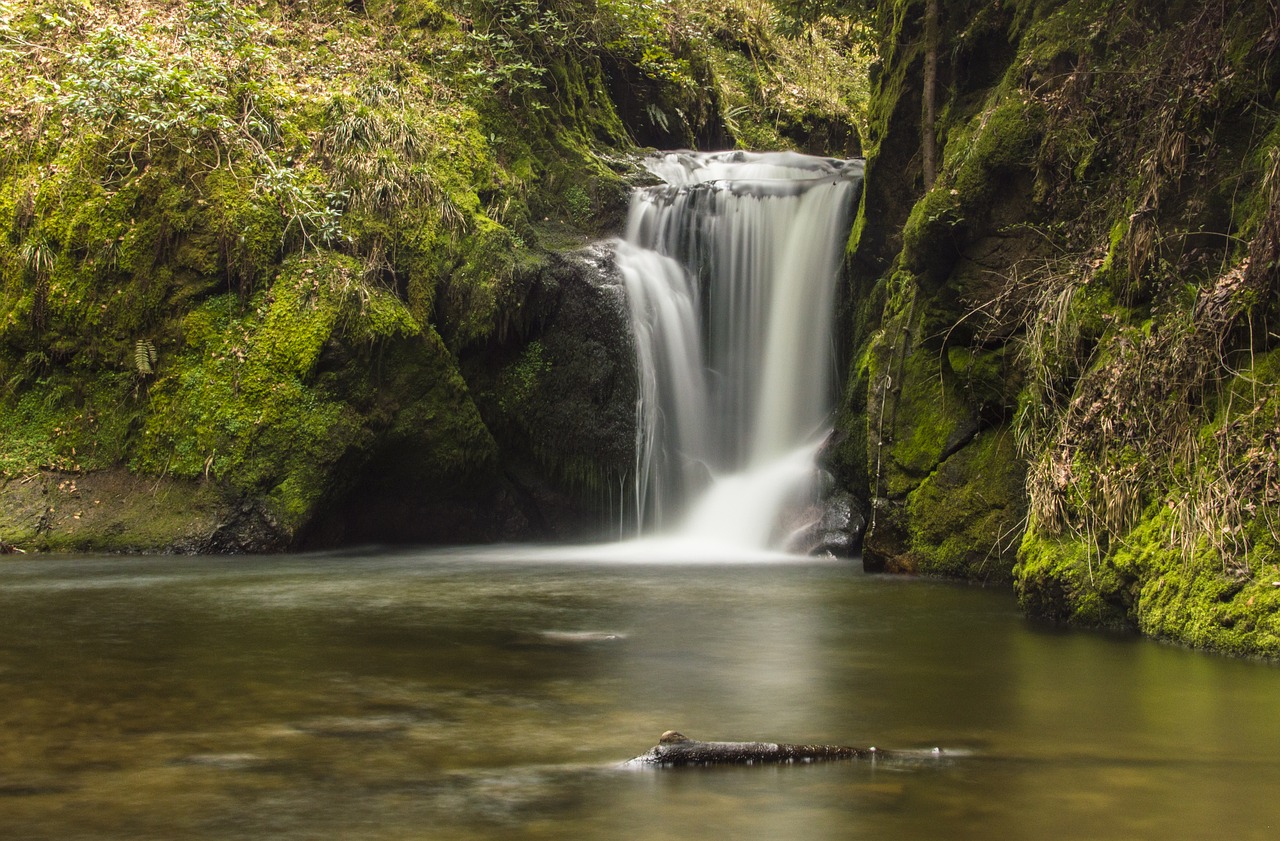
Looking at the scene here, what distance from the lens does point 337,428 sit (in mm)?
11141

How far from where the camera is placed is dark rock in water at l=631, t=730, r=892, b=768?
3846mm

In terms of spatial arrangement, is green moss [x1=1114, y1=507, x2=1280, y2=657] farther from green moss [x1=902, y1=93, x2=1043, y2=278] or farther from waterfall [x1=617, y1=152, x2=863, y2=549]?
waterfall [x1=617, y1=152, x2=863, y2=549]

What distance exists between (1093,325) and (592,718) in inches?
184

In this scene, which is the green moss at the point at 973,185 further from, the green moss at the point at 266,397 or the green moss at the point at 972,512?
the green moss at the point at 266,397

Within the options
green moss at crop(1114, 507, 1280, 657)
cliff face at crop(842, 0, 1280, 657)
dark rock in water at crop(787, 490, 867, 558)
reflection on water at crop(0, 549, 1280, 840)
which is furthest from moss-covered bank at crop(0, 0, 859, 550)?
green moss at crop(1114, 507, 1280, 657)

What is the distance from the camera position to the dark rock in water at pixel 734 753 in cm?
385

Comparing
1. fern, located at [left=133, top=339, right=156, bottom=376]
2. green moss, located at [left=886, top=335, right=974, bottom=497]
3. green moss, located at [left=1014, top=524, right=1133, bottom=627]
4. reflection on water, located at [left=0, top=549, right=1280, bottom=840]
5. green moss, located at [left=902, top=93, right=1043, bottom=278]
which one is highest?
green moss, located at [left=902, top=93, right=1043, bottom=278]

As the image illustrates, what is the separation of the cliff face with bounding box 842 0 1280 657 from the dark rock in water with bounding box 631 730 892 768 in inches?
111

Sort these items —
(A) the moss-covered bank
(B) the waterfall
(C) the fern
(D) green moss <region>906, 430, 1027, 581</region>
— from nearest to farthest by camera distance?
(D) green moss <region>906, 430, 1027, 581</region>
(A) the moss-covered bank
(C) the fern
(B) the waterfall

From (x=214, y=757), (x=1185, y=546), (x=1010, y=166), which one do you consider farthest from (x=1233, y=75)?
(x=214, y=757)

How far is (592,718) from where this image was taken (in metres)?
4.50

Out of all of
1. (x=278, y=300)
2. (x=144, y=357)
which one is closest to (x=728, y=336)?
(x=278, y=300)

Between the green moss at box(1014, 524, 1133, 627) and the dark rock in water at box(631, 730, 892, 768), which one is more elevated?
the green moss at box(1014, 524, 1133, 627)

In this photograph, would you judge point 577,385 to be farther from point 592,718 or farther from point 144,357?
point 592,718
